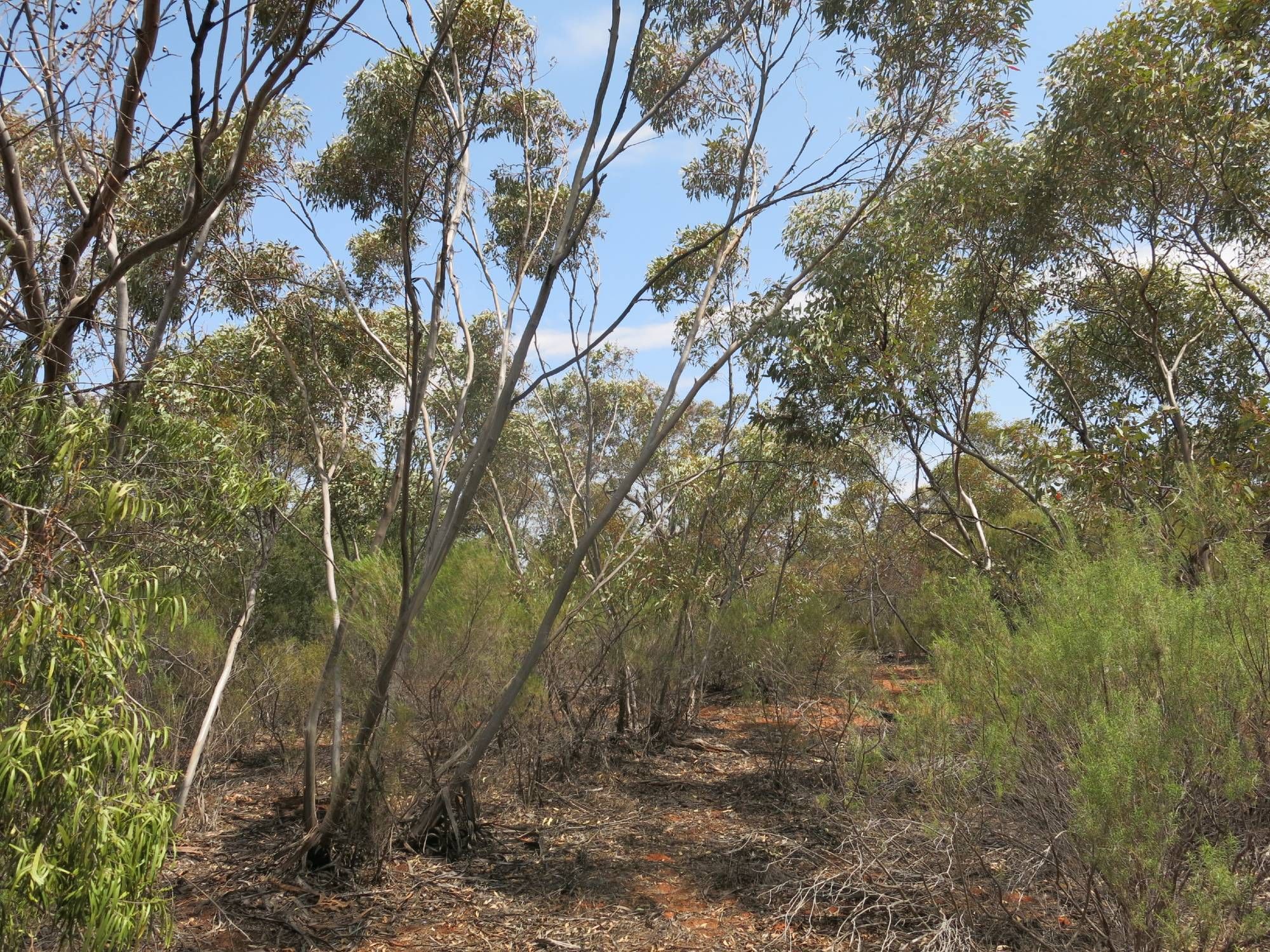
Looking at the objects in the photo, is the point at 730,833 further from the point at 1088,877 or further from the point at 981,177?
the point at 981,177

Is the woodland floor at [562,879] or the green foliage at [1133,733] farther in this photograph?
the woodland floor at [562,879]

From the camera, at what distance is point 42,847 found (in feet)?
8.69

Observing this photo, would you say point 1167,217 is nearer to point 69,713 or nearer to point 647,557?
point 647,557

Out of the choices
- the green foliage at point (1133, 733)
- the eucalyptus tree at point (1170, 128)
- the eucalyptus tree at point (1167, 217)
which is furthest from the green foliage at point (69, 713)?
the eucalyptus tree at point (1170, 128)

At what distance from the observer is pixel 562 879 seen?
5.79 m

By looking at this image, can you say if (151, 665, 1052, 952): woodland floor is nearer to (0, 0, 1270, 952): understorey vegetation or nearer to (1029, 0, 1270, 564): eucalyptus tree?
(0, 0, 1270, 952): understorey vegetation

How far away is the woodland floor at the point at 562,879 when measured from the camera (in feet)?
16.2

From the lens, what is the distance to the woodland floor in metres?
4.95

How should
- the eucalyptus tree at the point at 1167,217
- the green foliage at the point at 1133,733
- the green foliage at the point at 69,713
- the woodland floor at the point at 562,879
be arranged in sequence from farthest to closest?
the eucalyptus tree at the point at 1167,217 → the woodland floor at the point at 562,879 → the green foliage at the point at 1133,733 → the green foliage at the point at 69,713

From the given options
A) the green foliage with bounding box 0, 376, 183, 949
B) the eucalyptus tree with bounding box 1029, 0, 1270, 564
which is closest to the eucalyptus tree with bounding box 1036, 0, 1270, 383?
the eucalyptus tree with bounding box 1029, 0, 1270, 564

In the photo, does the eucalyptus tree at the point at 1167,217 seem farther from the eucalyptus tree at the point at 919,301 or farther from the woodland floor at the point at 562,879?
the woodland floor at the point at 562,879

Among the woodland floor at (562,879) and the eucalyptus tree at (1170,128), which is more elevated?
the eucalyptus tree at (1170,128)

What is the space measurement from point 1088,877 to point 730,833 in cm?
341

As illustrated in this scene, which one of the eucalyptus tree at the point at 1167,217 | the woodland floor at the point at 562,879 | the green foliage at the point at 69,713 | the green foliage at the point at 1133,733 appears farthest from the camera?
the eucalyptus tree at the point at 1167,217
